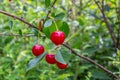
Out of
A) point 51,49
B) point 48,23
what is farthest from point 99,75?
point 48,23

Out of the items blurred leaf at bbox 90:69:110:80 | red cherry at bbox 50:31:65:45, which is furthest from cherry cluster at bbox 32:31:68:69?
blurred leaf at bbox 90:69:110:80

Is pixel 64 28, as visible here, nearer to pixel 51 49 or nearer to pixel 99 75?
pixel 51 49

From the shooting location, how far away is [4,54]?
8.53 feet

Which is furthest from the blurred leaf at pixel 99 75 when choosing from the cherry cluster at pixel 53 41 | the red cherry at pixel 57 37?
the red cherry at pixel 57 37

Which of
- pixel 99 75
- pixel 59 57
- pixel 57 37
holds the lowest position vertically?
pixel 99 75

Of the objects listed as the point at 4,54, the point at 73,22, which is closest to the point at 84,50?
the point at 73,22

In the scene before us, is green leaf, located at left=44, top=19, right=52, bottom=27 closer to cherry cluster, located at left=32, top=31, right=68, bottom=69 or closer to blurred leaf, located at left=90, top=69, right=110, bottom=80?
cherry cluster, located at left=32, top=31, right=68, bottom=69

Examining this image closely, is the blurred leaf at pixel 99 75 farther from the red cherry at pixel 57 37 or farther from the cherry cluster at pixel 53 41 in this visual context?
the red cherry at pixel 57 37

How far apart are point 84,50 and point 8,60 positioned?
1.80 ft

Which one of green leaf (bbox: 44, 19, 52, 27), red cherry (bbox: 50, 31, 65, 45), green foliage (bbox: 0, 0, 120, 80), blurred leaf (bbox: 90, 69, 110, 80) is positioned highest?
green leaf (bbox: 44, 19, 52, 27)

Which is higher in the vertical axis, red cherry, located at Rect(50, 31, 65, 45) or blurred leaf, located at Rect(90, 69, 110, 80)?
red cherry, located at Rect(50, 31, 65, 45)

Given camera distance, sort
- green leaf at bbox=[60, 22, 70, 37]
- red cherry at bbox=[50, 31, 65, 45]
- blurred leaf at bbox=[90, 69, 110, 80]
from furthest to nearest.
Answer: blurred leaf at bbox=[90, 69, 110, 80] → green leaf at bbox=[60, 22, 70, 37] → red cherry at bbox=[50, 31, 65, 45]

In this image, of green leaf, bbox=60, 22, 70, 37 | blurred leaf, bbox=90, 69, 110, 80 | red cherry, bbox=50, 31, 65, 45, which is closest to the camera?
red cherry, bbox=50, 31, 65, 45

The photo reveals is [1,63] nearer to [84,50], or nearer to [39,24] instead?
[84,50]
